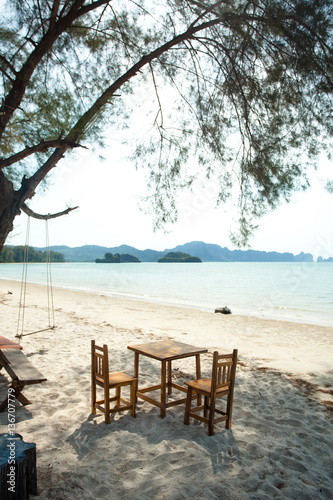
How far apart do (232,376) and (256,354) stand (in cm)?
359

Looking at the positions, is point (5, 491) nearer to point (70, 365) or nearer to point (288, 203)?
point (70, 365)

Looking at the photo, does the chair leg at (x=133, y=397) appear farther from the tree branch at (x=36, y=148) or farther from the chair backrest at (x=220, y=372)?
the tree branch at (x=36, y=148)

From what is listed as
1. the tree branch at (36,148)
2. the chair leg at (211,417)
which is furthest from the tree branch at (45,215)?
the chair leg at (211,417)

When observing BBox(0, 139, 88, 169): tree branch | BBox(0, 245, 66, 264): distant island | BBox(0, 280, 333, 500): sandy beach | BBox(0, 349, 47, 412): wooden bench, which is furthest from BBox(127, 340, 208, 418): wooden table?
BBox(0, 245, 66, 264): distant island

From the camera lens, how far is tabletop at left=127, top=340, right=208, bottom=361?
3.24 m

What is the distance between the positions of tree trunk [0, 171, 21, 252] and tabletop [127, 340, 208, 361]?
1.91 meters

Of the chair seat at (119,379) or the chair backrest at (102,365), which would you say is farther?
the chair seat at (119,379)

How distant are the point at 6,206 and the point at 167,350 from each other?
7.59ft

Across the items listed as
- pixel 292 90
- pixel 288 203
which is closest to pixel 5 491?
pixel 288 203

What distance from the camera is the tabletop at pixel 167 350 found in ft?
10.6

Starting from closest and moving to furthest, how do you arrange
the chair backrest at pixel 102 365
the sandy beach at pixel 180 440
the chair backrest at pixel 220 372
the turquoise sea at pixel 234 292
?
1. the sandy beach at pixel 180 440
2. the chair backrest at pixel 220 372
3. the chair backrest at pixel 102 365
4. the turquoise sea at pixel 234 292

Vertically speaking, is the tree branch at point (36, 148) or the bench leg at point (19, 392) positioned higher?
the tree branch at point (36, 148)

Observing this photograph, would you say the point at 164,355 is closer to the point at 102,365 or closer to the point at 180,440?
the point at 102,365

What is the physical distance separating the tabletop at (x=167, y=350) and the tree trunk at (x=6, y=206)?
6.25 ft
